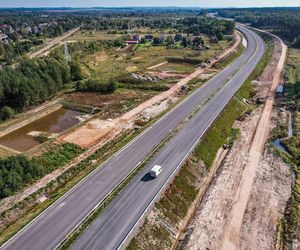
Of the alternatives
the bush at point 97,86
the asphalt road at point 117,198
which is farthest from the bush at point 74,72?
the asphalt road at point 117,198

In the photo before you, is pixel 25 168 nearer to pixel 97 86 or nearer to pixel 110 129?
pixel 110 129

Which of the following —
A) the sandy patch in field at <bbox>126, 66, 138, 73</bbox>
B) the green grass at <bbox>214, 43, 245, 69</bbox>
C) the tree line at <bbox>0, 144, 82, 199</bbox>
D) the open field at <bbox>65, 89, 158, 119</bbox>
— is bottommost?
the sandy patch in field at <bbox>126, 66, 138, 73</bbox>

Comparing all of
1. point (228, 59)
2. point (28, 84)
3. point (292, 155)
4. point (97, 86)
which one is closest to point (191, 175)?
point (292, 155)

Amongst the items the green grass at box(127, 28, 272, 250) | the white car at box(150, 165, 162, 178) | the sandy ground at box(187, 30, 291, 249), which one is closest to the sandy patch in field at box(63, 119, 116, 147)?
the white car at box(150, 165, 162, 178)

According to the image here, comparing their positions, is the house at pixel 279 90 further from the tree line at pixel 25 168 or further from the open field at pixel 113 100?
the tree line at pixel 25 168

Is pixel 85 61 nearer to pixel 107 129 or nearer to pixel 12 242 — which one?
pixel 107 129

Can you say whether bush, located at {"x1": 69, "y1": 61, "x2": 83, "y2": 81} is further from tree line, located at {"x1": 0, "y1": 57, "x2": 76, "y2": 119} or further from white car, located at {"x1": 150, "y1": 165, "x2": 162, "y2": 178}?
white car, located at {"x1": 150, "y1": 165, "x2": 162, "y2": 178}

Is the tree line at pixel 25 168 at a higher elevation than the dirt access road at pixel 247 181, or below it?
higher
